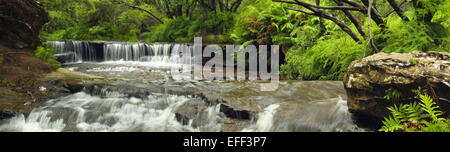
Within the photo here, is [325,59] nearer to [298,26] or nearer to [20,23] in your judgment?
[298,26]

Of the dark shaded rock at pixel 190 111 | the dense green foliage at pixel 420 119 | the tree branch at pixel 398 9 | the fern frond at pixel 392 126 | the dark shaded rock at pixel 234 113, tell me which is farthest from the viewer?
the dark shaded rock at pixel 190 111

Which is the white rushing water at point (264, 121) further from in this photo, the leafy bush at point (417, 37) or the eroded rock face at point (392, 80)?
the leafy bush at point (417, 37)

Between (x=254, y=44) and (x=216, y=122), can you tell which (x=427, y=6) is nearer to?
(x=216, y=122)

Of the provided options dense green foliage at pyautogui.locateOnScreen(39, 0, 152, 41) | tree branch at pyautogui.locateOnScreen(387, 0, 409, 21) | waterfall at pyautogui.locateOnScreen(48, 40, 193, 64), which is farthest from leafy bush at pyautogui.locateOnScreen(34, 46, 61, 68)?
dense green foliage at pyautogui.locateOnScreen(39, 0, 152, 41)

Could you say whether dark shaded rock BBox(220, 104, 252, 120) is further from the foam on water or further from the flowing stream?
the foam on water

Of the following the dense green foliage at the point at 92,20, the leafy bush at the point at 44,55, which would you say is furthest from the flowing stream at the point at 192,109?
the dense green foliage at the point at 92,20

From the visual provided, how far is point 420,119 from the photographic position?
302 centimetres

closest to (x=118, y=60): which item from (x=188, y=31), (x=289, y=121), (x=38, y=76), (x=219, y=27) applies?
(x=188, y=31)

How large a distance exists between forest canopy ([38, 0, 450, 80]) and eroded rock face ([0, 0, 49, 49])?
138 inches

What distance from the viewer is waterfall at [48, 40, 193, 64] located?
14.3 m

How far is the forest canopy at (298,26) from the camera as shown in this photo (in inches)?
179

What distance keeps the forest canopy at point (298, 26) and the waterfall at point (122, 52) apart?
202 cm

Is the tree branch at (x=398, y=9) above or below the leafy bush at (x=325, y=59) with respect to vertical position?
above

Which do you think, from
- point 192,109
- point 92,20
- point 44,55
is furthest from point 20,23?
point 92,20
